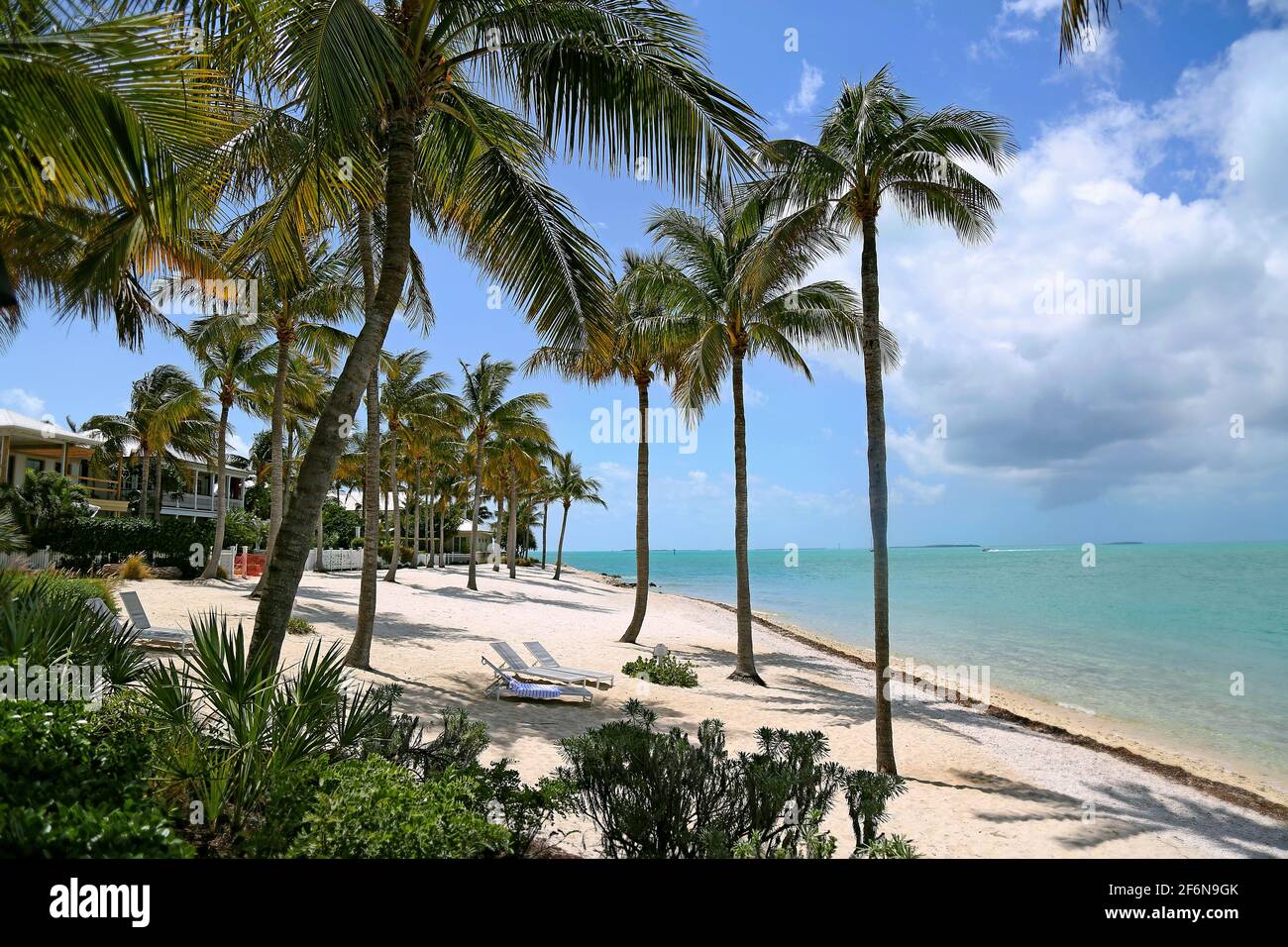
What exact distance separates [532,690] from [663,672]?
3.28 meters

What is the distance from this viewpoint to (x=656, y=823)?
424 centimetres

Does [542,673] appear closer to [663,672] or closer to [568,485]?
[663,672]

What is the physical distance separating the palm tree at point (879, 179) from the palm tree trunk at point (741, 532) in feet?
18.7

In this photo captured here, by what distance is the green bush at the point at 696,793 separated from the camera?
13.6 feet

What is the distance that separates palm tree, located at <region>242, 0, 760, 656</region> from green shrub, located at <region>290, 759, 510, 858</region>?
7.06ft

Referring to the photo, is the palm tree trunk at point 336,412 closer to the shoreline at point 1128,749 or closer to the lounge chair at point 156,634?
the lounge chair at point 156,634

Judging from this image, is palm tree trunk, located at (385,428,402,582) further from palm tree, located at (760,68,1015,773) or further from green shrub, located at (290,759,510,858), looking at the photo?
green shrub, located at (290,759,510,858)

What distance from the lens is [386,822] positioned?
3123 millimetres

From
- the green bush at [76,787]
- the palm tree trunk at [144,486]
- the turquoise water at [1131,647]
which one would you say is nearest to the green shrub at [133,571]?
the palm tree trunk at [144,486]

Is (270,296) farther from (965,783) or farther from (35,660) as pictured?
(965,783)

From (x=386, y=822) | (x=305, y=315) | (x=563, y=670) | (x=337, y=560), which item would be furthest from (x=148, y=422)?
(x=386, y=822)

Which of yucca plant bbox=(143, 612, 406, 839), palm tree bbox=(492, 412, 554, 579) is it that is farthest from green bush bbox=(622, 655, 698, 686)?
palm tree bbox=(492, 412, 554, 579)

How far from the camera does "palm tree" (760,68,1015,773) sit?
899 cm
